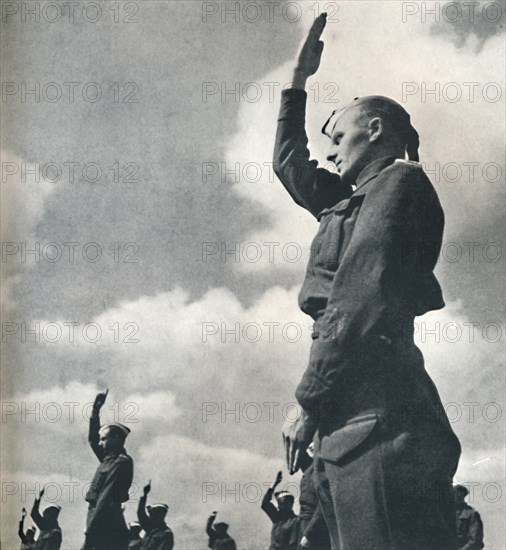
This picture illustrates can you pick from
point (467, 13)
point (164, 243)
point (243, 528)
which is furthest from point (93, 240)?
point (467, 13)

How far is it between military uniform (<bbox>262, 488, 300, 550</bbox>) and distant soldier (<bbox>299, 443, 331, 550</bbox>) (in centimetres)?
61

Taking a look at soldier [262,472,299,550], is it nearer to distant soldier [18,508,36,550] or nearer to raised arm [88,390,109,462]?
raised arm [88,390,109,462]

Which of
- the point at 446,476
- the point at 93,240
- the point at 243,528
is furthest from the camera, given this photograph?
the point at 93,240

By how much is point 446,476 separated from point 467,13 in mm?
3813

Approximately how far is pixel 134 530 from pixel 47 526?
0.58 m

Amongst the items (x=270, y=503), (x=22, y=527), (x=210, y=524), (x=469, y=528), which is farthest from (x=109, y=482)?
(x=469, y=528)

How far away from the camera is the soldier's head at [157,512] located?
7.53m

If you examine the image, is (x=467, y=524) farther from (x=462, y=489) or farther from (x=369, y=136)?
(x=369, y=136)

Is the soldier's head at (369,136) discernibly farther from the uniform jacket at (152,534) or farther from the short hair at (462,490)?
the uniform jacket at (152,534)

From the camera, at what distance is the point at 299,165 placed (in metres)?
6.30

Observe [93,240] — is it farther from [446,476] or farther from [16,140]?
[446,476]

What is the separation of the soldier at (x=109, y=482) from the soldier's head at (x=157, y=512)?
0.20 meters

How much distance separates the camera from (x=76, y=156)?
26.4ft

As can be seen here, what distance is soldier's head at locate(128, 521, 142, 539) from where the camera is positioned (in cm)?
758
